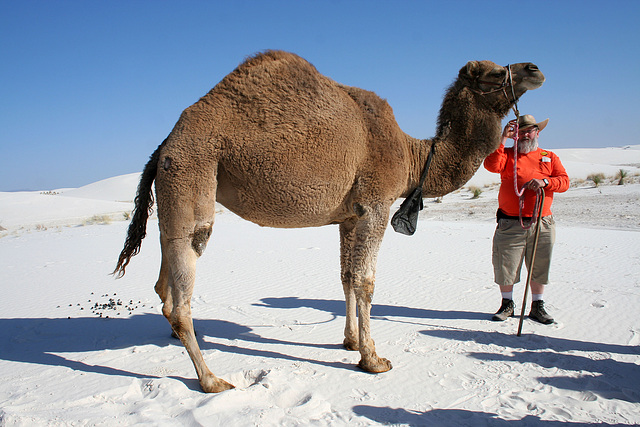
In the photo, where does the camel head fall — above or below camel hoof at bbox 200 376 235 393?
above

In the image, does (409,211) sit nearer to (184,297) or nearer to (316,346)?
(316,346)

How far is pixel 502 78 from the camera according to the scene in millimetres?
4066

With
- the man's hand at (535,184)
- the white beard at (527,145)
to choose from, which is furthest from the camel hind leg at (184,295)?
the white beard at (527,145)

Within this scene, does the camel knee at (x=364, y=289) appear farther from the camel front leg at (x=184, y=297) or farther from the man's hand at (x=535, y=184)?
the man's hand at (x=535, y=184)

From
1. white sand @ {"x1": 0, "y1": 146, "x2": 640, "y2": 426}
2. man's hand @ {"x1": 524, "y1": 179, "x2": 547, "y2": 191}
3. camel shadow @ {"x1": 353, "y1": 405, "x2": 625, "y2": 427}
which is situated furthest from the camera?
man's hand @ {"x1": 524, "y1": 179, "x2": 547, "y2": 191}

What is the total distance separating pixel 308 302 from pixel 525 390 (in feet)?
11.5

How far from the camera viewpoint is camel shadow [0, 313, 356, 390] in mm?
4352

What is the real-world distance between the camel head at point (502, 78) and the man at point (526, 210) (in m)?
0.99

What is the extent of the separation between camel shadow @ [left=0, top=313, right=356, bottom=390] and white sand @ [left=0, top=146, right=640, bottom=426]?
0.03m

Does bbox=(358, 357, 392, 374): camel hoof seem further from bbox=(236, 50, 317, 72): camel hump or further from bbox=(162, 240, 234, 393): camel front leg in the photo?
bbox=(236, 50, 317, 72): camel hump

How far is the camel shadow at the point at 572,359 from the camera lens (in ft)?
11.7

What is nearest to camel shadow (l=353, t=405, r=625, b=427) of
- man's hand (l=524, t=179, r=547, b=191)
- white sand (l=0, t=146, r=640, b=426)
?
white sand (l=0, t=146, r=640, b=426)

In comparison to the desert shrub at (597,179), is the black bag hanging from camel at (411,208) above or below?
below

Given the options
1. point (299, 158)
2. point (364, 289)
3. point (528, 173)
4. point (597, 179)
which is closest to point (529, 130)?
point (528, 173)
